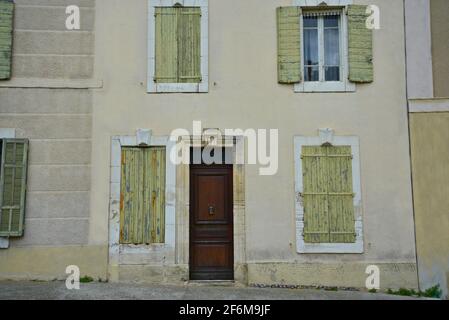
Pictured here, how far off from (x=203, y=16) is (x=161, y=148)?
2307 millimetres

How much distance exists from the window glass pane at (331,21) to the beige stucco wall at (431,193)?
1991 mm

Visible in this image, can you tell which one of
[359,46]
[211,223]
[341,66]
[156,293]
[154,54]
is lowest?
[156,293]

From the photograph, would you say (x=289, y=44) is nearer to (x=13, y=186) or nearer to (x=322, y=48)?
(x=322, y=48)

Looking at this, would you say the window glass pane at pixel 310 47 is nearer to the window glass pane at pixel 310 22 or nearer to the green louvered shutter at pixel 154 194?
the window glass pane at pixel 310 22

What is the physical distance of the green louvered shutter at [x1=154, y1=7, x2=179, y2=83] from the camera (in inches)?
292

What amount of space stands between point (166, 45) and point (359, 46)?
3185mm

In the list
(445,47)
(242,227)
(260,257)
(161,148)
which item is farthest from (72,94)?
(445,47)

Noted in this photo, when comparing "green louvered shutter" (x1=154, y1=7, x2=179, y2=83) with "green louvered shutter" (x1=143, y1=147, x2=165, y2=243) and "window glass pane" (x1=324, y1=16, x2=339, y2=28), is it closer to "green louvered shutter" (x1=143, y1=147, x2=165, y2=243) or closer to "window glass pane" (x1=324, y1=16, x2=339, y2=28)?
"green louvered shutter" (x1=143, y1=147, x2=165, y2=243)

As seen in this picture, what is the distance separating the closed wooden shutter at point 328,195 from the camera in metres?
7.18

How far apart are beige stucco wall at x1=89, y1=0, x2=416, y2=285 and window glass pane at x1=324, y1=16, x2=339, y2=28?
69 cm

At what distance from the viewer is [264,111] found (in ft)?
24.2

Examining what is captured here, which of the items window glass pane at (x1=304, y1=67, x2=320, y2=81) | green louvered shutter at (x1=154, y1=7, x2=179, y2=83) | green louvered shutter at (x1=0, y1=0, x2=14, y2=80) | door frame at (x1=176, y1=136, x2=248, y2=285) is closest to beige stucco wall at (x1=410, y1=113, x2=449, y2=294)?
window glass pane at (x1=304, y1=67, x2=320, y2=81)

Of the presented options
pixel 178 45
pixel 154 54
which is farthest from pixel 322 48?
pixel 154 54
